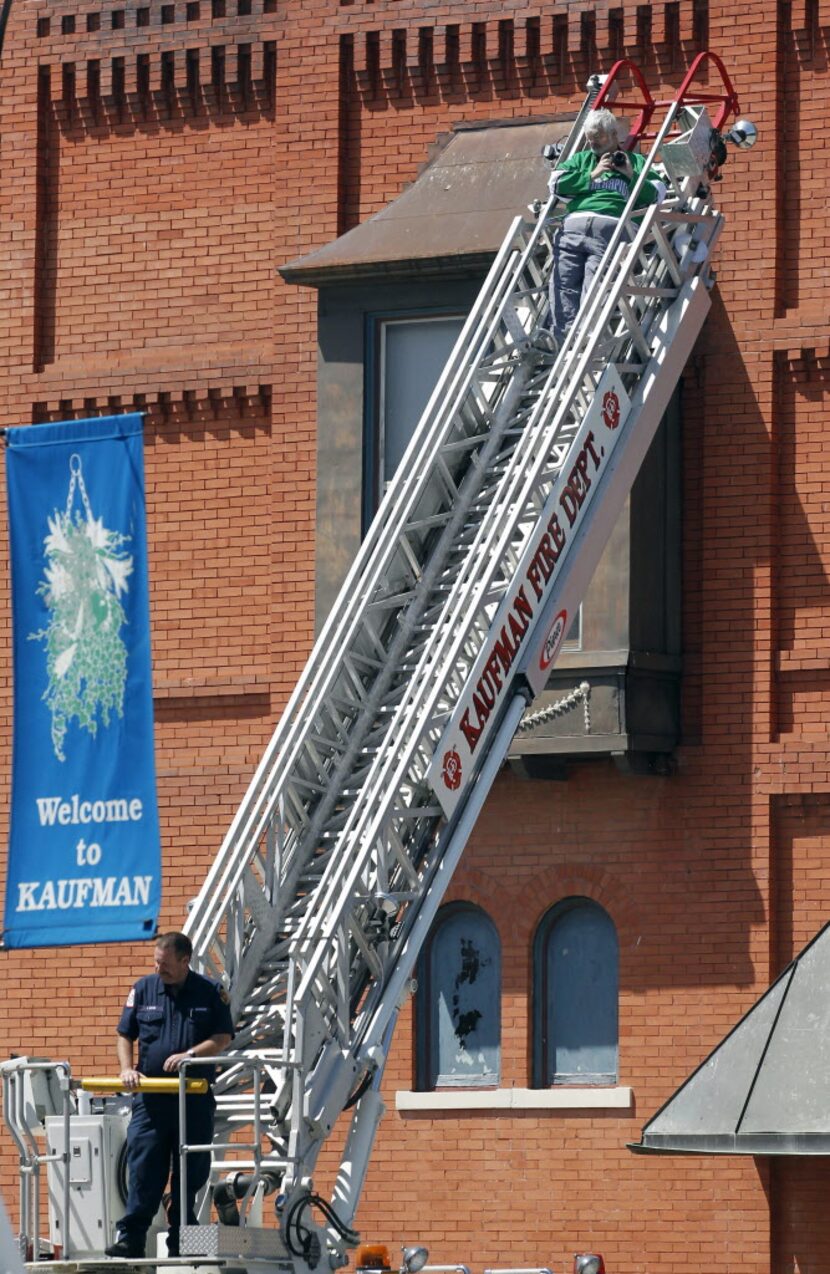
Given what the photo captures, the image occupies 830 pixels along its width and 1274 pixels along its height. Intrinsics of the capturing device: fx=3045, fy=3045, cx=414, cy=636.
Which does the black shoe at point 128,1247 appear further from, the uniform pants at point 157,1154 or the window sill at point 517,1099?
the window sill at point 517,1099

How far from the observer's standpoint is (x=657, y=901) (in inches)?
837

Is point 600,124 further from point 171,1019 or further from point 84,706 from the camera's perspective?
point 171,1019

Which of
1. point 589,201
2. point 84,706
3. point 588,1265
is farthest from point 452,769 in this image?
point 589,201

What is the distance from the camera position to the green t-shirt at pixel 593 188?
65.0 ft

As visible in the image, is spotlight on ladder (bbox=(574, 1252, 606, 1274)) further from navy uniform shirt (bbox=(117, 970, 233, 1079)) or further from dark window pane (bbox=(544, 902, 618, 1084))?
dark window pane (bbox=(544, 902, 618, 1084))

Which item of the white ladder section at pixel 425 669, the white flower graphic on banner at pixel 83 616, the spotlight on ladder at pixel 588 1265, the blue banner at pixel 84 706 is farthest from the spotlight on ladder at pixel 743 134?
the spotlight on ladder at pixel 588 1265

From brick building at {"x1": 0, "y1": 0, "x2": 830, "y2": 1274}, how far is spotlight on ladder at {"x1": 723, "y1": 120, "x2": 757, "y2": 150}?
1.31 meters

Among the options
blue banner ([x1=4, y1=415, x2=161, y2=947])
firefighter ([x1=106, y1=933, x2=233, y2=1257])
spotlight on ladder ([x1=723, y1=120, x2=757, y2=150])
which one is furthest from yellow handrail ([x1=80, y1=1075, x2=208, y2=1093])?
spotlight on ladder ([x1=723, y1=120, x2=757, y2=150])

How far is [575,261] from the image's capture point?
19.7 metres

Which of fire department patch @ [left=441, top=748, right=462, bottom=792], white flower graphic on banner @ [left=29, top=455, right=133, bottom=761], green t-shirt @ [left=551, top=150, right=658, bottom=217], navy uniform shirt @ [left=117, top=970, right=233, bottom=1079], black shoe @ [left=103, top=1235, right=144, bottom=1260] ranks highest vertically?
green t-shirt @ [left=551, top=150, right=658, bottom=217]

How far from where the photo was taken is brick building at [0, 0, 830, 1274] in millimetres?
21016

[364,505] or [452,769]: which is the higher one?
[364,505]

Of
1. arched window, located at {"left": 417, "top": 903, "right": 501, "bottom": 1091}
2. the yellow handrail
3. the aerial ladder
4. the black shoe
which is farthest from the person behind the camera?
arched window, located at {"left": 417, "top": 903, "right": 501, "bottom": 1091}

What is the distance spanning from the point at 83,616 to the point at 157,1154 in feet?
12.6
